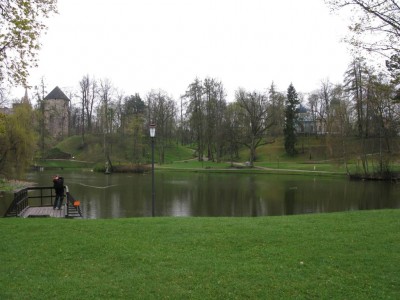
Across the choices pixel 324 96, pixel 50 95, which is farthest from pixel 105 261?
pixel 50 95

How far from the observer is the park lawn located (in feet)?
17.4

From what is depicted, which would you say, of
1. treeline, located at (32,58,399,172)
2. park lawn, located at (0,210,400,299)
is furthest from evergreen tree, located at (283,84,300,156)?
park lawn, located at (0,210,400,299)

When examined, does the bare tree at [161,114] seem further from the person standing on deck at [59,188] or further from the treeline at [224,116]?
the person standing on deck at [59,188]

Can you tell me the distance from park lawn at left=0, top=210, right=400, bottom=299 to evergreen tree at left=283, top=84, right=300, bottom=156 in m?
52.5

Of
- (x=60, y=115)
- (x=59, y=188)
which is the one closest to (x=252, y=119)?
(x=59, y=188)

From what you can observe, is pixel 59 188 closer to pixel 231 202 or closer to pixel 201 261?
pixel 231 202

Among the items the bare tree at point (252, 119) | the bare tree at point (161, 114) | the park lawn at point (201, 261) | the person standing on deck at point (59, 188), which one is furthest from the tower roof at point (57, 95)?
the park lawn at point (201, 261)

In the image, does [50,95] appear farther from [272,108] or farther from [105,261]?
[105,261]

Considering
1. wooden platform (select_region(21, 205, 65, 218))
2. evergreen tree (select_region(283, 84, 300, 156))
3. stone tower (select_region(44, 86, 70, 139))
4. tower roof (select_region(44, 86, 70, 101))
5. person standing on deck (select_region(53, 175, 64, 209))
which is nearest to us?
wooden platform (select_region(21, 205, 65, 218))

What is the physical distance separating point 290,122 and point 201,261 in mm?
57511

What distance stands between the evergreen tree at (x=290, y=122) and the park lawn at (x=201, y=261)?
2065 inches

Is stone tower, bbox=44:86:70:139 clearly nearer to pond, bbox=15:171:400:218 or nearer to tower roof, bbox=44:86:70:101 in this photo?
tower roof, bbox=44:86:70:101

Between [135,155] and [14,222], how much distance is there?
4745cm

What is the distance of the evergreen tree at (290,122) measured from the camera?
61.1 m
